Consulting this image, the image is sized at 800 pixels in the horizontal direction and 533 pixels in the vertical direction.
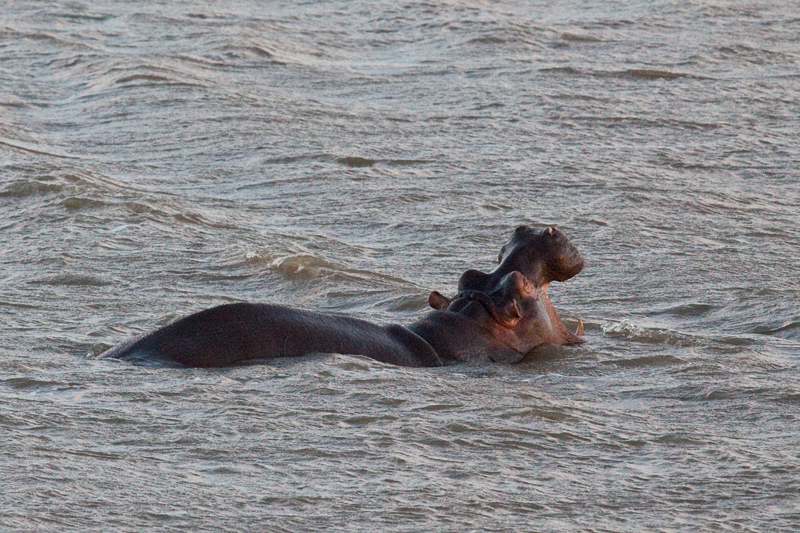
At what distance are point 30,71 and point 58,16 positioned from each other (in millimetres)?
3550

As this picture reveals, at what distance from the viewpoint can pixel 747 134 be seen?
35.0 ft

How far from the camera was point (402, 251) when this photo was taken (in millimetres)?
7980

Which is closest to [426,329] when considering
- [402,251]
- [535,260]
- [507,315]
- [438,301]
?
[438,301]

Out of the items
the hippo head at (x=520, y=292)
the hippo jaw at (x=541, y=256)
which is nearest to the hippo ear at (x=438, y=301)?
the hippo head at (x=520, y=292)

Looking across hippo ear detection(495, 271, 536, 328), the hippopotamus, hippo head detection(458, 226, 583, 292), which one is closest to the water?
the hippopotamus

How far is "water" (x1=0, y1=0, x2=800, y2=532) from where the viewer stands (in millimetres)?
4031

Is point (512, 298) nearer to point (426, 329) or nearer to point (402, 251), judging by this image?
point (426, 329)

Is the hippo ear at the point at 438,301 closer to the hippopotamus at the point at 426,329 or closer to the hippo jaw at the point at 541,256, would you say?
the hippopotamus at the point at 426,329

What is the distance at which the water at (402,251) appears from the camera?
4.03m

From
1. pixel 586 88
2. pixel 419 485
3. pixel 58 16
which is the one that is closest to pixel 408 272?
pixel 419 485

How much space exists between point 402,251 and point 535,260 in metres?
2.30

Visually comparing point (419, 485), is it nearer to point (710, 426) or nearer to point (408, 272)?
point (710, 426)

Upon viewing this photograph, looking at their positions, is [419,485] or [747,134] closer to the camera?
[419,485]

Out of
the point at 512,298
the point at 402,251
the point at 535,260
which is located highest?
the point at 535,260
